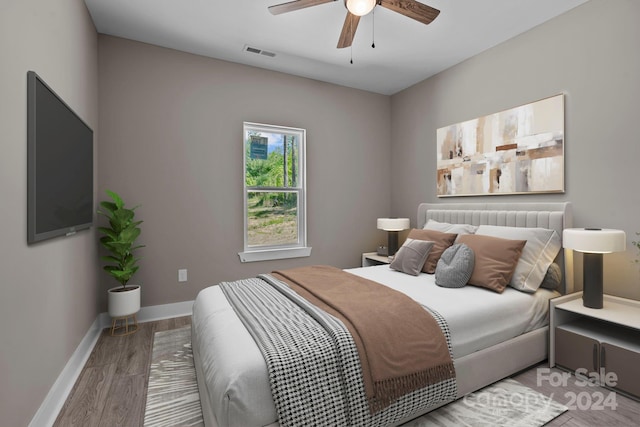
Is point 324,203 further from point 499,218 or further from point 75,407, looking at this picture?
point 75,407

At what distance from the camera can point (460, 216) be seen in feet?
11.2

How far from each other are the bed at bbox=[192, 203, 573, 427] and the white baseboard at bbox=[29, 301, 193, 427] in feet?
2.54

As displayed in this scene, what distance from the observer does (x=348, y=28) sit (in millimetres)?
2461

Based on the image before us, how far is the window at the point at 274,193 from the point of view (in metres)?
3.85

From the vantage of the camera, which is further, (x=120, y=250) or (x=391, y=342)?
(x=120, y=250)

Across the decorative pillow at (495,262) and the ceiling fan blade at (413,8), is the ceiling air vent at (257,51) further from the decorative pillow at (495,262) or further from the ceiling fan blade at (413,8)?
the decorative pillow at (495,262)

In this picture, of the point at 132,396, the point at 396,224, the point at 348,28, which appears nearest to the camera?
the point at 132,396

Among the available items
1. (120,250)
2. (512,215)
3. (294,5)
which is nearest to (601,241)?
(512,215)

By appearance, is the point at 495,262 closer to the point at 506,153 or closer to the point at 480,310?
the point at 480,310

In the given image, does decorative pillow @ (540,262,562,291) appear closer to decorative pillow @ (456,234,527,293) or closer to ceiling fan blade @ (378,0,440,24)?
decorative pillow @ (456,234,527,293)

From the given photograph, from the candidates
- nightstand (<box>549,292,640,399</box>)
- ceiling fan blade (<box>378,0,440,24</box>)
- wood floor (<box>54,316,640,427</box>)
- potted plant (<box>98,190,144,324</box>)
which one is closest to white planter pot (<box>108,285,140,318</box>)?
potted plant (<box>98,190,144,324</box>)

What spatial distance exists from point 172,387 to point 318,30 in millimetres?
3147

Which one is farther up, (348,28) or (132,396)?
(348,28)

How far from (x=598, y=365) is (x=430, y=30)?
295 centimetres
